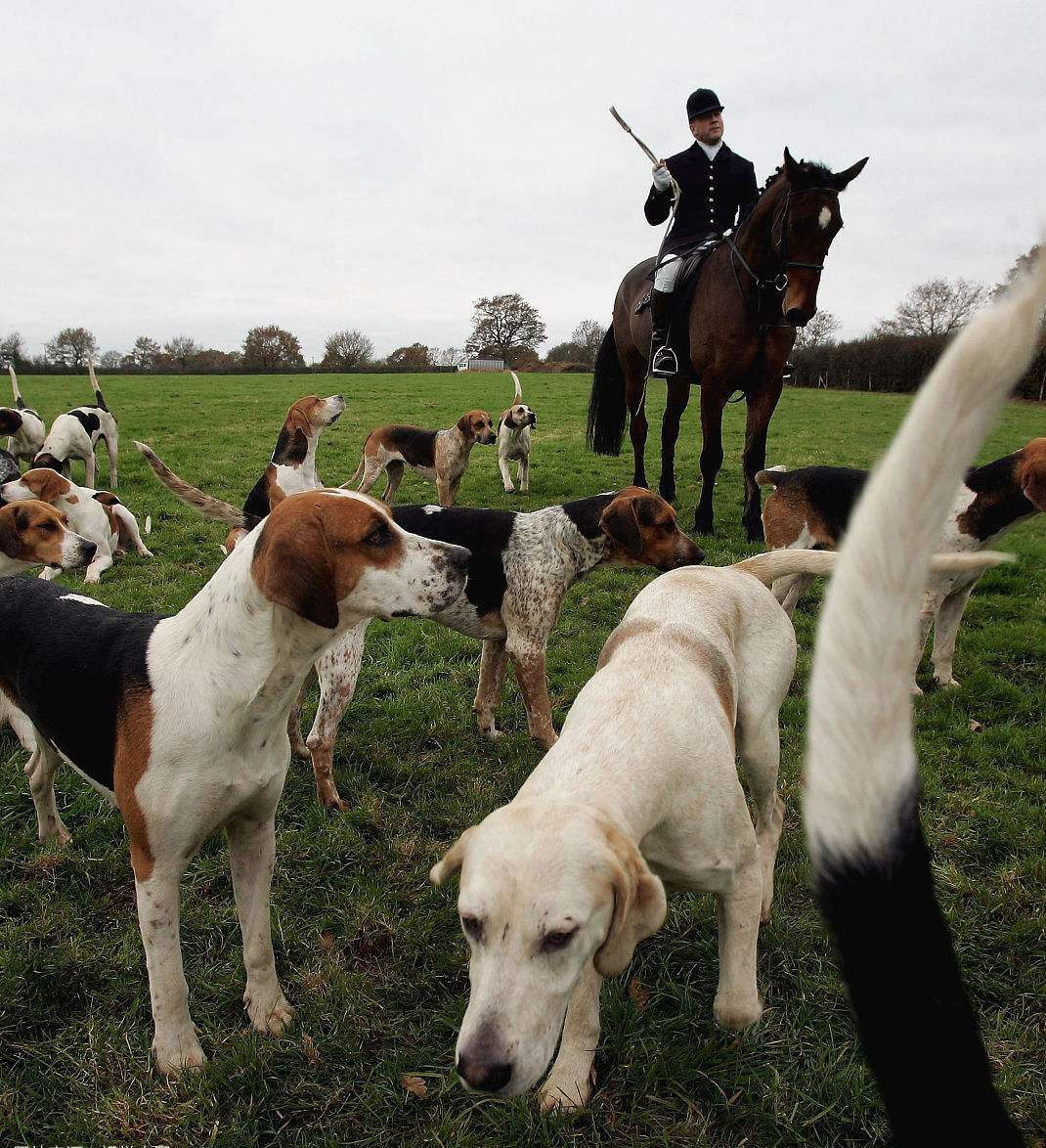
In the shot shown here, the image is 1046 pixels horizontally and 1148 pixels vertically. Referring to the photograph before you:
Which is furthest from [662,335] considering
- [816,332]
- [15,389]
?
[816,332]

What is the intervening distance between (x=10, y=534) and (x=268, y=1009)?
4.71 m

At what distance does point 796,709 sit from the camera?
191 inches

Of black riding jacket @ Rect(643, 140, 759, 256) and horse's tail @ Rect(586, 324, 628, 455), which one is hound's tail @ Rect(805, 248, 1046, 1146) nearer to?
black riding jacket @ Rect(643, 140, 759, 256)

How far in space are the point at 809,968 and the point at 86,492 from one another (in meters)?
8.31

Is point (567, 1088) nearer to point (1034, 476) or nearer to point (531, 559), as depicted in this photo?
point (531, 559)

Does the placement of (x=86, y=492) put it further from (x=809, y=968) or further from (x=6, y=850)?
(x=809, y=968)

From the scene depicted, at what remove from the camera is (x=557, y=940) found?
173 centimetres

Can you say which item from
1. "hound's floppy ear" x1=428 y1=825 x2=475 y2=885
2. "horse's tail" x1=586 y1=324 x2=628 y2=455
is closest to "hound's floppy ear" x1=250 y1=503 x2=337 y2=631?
"hound's floppy ear" x1=428 y1=825 x2=475 y2=885

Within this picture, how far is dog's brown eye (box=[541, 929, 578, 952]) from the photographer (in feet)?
5.62

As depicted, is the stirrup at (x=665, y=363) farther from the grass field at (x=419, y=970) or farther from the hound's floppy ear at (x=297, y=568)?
the hound's floppy ear at (x=297, y=568)

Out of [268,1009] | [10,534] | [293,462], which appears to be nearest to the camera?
[268,1009]

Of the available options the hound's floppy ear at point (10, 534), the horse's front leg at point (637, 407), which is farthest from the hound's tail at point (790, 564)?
the horse's front leg at point (637, 407)

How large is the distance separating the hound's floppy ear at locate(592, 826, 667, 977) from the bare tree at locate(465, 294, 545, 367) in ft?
206

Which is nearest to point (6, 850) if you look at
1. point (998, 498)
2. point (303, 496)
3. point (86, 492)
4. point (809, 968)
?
point (303, 496)
